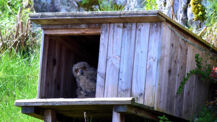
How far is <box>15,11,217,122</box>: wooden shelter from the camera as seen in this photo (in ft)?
18.4

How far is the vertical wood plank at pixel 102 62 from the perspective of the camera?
588 centimetres

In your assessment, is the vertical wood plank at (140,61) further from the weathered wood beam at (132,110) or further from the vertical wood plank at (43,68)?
the vertical wood plank at (43,68)

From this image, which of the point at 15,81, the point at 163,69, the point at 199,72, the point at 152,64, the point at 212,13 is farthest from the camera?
the point at 15,81

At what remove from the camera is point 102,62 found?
593cm

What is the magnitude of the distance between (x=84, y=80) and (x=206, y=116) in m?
2.04

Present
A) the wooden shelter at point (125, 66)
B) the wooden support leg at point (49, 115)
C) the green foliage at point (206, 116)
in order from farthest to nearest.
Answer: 1. the green foliage at point (206, 116)
2. the wooden support leg at point (49, 115)
3. the wooden shelter at point (125, 66)

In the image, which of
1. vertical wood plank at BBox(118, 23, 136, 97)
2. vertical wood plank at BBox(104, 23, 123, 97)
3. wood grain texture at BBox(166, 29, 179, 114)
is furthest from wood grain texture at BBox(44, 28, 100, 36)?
wood grain texture at BBox(166, 29, 179, 114)

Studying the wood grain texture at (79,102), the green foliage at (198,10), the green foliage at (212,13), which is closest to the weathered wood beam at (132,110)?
the wood grain texture at (79,102)

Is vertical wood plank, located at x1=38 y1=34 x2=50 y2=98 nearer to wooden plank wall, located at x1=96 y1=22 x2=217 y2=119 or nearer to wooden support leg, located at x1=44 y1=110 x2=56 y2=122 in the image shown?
wooden support leg, located at x1=44 y1=110 x2=56 y2=122

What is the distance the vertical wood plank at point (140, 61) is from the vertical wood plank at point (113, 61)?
0.26 m

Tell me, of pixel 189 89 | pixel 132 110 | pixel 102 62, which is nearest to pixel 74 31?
pixel 102 62

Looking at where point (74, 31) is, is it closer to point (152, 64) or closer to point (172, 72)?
point (152, 64)

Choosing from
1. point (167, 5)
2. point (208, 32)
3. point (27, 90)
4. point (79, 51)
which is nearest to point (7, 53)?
point (27, 90)

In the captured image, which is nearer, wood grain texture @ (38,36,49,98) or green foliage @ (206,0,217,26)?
wood grain texture @ (38,36,49,98)
